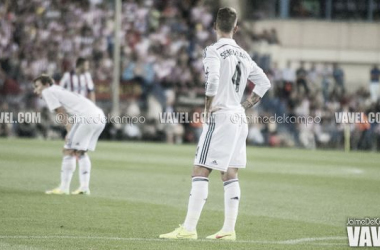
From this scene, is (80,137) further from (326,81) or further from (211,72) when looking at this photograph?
(326,81)

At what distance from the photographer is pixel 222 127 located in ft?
31.9

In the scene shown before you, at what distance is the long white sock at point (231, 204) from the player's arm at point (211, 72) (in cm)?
94

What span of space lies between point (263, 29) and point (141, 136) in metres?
7.30

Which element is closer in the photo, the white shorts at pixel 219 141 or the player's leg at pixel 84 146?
the white shorts at pixel 219 141

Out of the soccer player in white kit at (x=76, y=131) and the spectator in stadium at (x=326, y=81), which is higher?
the spectator in stadium at (x=326, y=81)

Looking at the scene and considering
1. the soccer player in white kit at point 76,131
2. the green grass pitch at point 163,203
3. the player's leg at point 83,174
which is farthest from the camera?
the player's leg at point 83,174

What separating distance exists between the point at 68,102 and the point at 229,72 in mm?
5388

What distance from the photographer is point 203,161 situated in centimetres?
966

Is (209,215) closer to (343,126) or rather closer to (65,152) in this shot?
(65,152)

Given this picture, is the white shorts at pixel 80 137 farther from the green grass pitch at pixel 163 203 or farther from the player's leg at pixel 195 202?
the player's leg at pixel 195 202

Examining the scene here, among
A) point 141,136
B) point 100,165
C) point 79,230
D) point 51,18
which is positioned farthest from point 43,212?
point 51,18

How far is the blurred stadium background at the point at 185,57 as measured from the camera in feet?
110

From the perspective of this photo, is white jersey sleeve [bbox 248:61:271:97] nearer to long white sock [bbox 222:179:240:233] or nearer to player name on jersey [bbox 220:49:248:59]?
player name on jersey [bbox 220:49:248:59]

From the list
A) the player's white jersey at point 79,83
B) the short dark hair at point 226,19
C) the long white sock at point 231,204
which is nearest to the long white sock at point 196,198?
the long white sock at point 231,204
